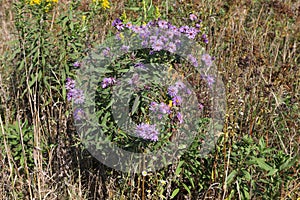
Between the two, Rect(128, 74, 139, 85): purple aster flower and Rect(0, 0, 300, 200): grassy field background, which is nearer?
Rect(128, 74, 139, 85): purple aster flower

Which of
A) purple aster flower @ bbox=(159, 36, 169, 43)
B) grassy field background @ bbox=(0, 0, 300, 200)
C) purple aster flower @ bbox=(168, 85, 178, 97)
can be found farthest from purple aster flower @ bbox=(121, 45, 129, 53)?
grassy field background @ bbox=(0, 0, 300, 200)

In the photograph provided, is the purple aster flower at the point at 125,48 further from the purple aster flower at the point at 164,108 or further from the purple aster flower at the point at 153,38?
the purple aster flower at the point at 164,108

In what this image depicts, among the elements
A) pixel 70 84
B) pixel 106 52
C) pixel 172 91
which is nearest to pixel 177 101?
pixel 172 91

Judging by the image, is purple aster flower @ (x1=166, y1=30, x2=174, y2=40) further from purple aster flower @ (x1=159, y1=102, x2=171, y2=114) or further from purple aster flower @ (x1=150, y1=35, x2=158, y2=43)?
purple aster flower @ (x1=159, y1=102, x2=171, y2=114)

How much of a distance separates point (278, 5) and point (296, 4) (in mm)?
525

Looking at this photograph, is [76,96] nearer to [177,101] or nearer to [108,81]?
[108,81]

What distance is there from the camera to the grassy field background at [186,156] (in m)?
2.28

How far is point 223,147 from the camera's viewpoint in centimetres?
228

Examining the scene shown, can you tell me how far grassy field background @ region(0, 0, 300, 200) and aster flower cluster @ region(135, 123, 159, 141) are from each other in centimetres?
23

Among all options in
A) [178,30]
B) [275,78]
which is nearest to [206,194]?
[178,30]

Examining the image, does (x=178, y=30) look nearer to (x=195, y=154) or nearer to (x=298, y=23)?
(x=195, y=154)

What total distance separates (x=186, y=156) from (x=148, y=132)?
335 millimetres

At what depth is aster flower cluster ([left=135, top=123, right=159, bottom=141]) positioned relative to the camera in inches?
82.0

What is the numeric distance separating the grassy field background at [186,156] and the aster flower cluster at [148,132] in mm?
229
